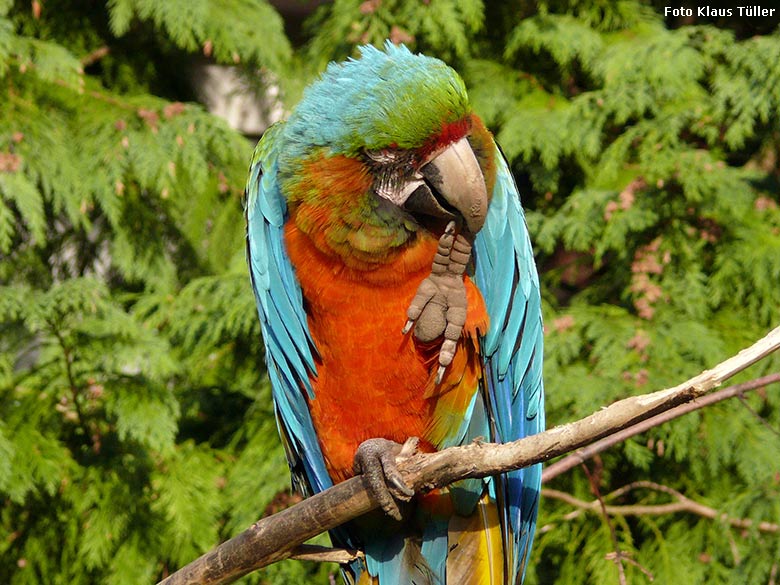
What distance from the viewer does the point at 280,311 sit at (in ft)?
5.15

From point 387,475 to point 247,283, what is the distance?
100cm

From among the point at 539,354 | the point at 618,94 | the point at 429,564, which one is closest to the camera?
the point at 429,564

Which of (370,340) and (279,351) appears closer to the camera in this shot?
(370,340)

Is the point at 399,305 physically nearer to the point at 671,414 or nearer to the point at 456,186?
the point at 456,186

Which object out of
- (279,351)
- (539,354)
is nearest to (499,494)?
(539,354)

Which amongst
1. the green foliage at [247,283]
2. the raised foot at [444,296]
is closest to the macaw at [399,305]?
the raised foot at [444,296]

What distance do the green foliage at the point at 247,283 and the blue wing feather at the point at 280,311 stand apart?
586 millimetres

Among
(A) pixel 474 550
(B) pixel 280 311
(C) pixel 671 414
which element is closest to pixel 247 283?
(B) pixel 280 311

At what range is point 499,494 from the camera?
5.07ft

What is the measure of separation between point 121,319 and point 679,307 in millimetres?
1404

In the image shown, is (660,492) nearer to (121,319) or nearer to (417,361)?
(417,361)

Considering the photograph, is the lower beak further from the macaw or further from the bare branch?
the bare branch

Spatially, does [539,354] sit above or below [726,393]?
above

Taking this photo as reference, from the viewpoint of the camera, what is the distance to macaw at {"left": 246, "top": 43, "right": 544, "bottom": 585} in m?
1.38
